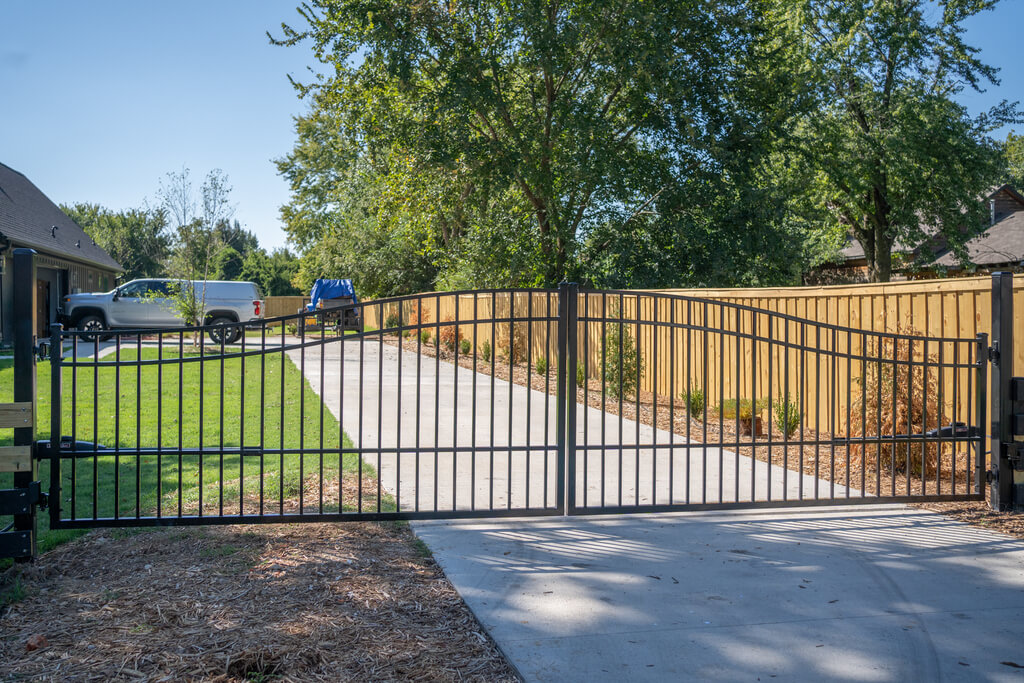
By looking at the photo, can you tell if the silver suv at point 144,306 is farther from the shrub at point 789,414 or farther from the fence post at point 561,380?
the fence post at point 561,380

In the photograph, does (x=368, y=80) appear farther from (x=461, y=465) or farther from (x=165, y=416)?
(x=461, y=465)

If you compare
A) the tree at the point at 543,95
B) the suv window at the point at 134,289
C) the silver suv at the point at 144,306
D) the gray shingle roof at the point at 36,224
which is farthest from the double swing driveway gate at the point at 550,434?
the gray shingle roof at the point at 36,224

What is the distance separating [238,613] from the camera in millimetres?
3670

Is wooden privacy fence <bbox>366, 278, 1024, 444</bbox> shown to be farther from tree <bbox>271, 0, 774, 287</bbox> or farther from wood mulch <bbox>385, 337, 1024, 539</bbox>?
tree <bbox>271, 0, 774, 287</bbox>

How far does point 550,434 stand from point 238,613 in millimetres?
5387

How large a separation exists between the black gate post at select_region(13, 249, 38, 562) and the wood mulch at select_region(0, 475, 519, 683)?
252mm

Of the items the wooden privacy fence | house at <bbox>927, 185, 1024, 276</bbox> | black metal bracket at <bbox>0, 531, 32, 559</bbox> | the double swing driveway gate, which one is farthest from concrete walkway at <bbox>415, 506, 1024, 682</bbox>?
house at <bbox>927, 185, 1024, 276</bbox>

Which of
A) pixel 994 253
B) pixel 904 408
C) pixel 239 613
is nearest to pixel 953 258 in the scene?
pixel 994 253

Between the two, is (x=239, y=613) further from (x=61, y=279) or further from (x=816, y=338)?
(x=61, y=279)

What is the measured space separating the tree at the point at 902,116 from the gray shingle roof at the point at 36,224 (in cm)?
2239

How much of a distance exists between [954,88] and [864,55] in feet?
10.5

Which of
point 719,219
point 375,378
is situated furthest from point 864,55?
point 375,378

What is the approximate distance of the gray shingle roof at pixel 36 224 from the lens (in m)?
22.0

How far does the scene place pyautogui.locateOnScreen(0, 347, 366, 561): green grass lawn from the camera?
493 cm
